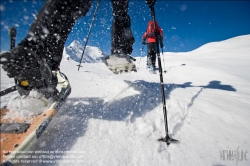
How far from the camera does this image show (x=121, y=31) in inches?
121

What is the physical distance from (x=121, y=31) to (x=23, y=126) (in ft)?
7.84

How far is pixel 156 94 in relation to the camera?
11.9 feet

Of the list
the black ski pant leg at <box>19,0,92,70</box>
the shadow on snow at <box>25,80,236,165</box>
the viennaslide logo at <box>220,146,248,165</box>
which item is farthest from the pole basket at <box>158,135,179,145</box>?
the black ski pant leg at <box>19,0,92,70</box>

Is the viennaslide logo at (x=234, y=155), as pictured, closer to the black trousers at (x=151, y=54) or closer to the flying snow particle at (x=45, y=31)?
the flying snow particle at (x=45, y=31)

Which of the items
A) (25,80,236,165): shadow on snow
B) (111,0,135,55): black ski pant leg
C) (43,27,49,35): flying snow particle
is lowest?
(25,80,236,165): shadow on snow

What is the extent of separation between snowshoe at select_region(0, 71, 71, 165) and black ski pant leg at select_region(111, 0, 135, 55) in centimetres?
153

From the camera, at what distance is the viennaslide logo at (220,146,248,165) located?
1648 mm

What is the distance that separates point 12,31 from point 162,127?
2.41 meters

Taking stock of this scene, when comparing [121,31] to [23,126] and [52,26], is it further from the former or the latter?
[23,126]

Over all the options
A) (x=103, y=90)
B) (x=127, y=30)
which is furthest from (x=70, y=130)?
(x=127, y=30)

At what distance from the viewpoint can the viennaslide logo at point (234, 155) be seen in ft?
5.41

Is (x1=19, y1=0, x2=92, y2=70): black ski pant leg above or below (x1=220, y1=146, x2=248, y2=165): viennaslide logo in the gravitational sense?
above

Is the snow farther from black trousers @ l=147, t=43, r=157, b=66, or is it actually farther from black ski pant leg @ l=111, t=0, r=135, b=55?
black trousers @ l=147, t=43, r=157, b=66

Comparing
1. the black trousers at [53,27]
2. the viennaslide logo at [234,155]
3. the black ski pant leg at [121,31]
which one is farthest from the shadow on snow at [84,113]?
the black ski pant leg at [121,31]
